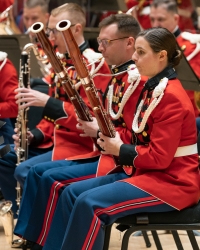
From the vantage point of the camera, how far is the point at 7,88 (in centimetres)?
377

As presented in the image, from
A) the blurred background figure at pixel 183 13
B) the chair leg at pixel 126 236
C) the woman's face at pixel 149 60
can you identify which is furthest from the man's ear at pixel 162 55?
the blurred background figure at pixel 183 13

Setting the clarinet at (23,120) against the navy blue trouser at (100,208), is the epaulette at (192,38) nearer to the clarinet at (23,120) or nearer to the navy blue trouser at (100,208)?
the clarinet at (23,120)

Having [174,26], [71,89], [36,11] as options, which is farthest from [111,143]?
[36,11]

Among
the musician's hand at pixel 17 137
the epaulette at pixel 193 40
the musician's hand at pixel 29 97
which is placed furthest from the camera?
the epaulette at pixel 193 40

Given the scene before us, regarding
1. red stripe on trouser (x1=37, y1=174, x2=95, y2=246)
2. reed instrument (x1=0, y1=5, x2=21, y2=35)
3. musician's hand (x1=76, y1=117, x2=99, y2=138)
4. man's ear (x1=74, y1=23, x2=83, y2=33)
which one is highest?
man's ear (x1=74, y1=23, x2=83, y2=33)

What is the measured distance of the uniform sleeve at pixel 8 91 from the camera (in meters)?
3.71

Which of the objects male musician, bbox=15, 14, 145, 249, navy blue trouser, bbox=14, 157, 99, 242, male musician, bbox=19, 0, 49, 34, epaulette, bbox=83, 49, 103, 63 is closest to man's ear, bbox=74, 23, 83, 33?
epaulette, bbox=83, 49, 103, 63

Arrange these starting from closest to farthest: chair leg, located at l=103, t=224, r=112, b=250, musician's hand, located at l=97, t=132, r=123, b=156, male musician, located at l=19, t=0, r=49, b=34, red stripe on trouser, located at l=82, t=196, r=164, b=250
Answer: red stripe on trouser, located at l=82, t=196, r=164, b=250
chair leg, located at l=103, t=224, r=112, b=250
musician's hand, located at l=97, t=132, r=123, b=156
male musician, located at l=19, t=0, r=49, b=34

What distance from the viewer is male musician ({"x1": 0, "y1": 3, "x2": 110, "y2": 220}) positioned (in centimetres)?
338

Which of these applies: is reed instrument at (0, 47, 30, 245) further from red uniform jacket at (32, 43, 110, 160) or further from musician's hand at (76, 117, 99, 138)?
musician's hand at (76, 117, 99, 138)

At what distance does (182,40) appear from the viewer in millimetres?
4531

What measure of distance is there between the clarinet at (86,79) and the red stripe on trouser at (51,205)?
0.38 meters

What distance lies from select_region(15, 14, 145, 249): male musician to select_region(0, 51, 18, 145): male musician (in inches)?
28.7

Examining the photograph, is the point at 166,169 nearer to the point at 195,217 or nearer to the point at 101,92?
the point at 195,217
